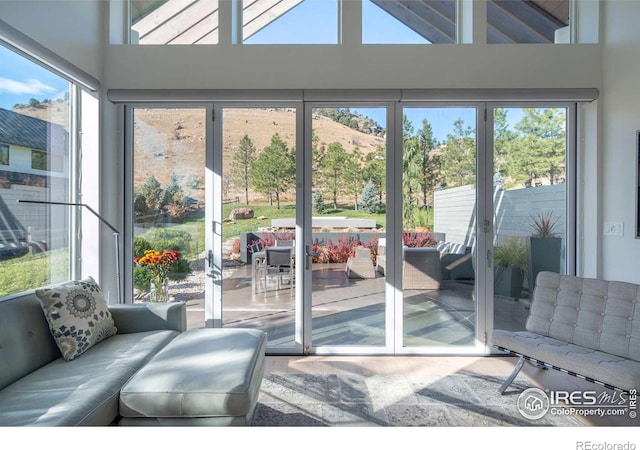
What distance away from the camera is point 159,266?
3416mm

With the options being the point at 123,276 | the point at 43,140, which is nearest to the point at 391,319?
the point at 123,276

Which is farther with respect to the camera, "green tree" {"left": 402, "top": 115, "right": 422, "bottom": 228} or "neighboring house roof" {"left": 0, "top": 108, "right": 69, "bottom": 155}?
"green tree" {"left": 402, "top": 115, "right": 422, "bottom": 228}

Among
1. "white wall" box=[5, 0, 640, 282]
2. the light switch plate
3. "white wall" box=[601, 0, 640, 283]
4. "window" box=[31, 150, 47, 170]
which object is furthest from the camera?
"white wall" box=[5, 0, 640, 282]

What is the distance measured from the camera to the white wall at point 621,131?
2955 millimetres

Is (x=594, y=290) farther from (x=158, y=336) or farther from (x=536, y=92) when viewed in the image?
(x=158, y=336)

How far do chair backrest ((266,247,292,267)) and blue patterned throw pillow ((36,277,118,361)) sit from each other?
4.60 feet

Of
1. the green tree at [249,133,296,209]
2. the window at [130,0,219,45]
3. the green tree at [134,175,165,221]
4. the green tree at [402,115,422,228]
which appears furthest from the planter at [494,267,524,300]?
the window at [130,0,219,45]

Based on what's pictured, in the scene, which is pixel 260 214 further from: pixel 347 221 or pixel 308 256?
pixel 347 221

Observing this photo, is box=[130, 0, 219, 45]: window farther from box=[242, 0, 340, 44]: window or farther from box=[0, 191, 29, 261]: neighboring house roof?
box=[0, 191, 29, 261]: neighboring house roof

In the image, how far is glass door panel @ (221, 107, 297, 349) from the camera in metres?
3.41

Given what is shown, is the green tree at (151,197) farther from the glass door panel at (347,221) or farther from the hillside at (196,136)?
the glass door panel at (347,221)

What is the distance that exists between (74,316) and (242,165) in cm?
181

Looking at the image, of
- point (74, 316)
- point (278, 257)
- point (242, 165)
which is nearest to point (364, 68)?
point (242, 165)

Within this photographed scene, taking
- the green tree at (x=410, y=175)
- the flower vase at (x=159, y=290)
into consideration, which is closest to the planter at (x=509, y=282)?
the green tree at (x=410, y=175)
